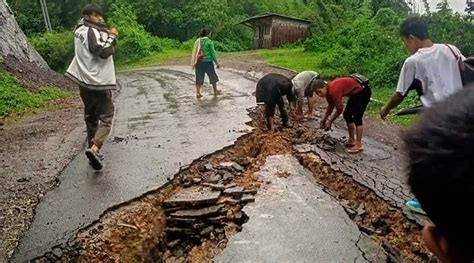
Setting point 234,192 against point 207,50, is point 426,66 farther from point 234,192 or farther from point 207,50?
point 207,50

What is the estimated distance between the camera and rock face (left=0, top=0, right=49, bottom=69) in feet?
52.9

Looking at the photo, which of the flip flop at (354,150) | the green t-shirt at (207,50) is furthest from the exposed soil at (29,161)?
the flip flop at (354,150)

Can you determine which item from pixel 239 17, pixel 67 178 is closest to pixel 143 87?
pixel 67 178

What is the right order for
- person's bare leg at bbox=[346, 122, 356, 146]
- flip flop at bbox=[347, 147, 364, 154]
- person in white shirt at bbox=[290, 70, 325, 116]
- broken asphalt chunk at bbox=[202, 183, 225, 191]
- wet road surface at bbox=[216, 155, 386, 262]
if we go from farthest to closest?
person in white shirt at bbox=[290, 70, 325, 116] < person's bare leg at bbox=[346, 122, 356, 146] < flip flop at bbox=[347, 147, 364, 154] < broken asphalt chunk at bbox=[202, 183, 225, 191] < wet road surface at bbox=[216, 155, 386, 262]

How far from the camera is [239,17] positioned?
4384 cm

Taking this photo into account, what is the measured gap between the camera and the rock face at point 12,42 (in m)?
16.1

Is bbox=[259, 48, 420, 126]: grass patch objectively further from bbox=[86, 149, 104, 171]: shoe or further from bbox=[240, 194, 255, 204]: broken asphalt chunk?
bbox=[86, 149, 104, 171]: shoe

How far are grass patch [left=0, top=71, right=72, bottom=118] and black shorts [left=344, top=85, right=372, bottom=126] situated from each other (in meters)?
8.20

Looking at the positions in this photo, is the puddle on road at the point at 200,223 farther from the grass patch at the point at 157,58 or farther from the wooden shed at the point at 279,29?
the wooden shed at the point at 279,29

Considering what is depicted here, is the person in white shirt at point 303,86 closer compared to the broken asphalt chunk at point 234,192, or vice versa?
the broken asphalt chunk at point 234,192

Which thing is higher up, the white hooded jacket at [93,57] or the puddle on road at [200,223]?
the white hooded jacket at [93,57]

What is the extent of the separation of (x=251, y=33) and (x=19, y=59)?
90.8 feet

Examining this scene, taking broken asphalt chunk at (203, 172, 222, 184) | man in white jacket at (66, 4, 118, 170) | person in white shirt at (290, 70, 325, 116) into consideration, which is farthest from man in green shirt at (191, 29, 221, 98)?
broken asphalt chunk at (203, 172, 222, 184)

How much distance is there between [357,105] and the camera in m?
7.08
